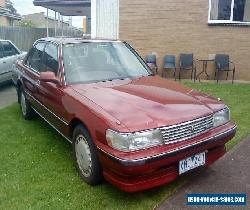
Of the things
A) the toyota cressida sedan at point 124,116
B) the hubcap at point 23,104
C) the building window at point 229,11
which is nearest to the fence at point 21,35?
A: the building window at point 229,11

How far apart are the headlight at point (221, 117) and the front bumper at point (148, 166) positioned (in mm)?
260

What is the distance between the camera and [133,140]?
3125 mm

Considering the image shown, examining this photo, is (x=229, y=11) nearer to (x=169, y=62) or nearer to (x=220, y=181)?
(x=169, y=62)

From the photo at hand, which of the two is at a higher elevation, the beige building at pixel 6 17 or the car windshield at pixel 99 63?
the beige building at pixel 6 17

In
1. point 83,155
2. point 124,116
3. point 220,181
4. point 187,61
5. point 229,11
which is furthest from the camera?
point 187,61

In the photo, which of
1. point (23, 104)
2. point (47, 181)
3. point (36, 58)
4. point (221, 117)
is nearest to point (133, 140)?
point (221, 117)

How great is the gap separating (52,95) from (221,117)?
7.36ft

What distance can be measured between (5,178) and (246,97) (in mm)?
6218

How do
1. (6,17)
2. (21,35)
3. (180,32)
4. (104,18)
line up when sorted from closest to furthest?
(180,32)
(104,18)
(21,35)
(6,17)

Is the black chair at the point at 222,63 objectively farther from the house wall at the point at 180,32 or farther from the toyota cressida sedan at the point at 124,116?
the toyota cressida sedan at the point at 124,116

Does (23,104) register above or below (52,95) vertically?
below

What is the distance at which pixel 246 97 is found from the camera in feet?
26.9

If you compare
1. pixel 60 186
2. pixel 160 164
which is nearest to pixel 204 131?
pixel 160 164

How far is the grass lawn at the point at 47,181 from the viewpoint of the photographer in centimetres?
348
